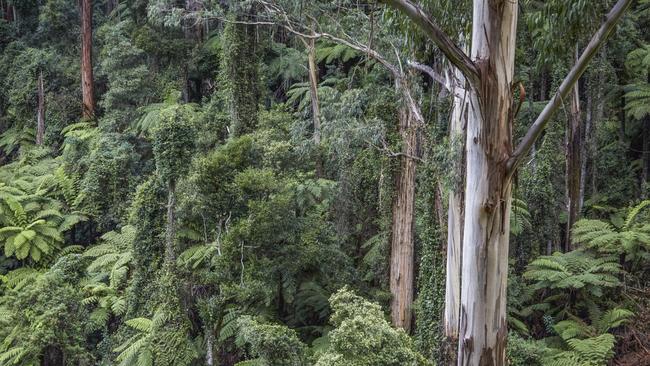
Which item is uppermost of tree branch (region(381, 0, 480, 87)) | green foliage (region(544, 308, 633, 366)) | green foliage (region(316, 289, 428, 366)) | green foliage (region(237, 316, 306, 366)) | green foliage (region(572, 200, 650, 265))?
tree branch (region(381, 0, 480, 87))

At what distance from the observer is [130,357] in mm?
9977

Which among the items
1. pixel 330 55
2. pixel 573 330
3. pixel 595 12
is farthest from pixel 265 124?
pixel 595 12

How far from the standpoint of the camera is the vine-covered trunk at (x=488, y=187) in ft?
13.4

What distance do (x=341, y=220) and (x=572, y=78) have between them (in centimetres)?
848

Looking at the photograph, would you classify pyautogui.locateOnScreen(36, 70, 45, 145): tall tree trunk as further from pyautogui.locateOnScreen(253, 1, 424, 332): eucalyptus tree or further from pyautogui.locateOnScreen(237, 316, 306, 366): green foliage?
pyautogui.locateOnScreen(237, 316, 306, 366): green foliage

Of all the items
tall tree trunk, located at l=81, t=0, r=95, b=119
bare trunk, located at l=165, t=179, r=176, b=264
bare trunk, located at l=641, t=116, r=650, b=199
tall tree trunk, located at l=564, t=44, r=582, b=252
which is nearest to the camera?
bare trunk, located at l=165, t=179, r=176, b=264

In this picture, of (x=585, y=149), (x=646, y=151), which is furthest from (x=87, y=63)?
(x=646, y=151)

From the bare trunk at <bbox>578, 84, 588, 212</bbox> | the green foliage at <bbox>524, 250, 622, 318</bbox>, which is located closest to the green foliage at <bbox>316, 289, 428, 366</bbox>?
the green foliage at <bbox>524, 250, 622, 318</bbox>

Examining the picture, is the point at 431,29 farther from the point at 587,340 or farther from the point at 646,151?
the point at 646,151

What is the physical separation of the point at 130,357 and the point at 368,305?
5.02 meters

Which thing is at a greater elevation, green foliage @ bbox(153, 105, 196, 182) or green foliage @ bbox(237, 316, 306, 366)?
green foliage @ bbox(153, 105, 196, 182)

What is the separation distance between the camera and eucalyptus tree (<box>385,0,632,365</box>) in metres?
3.97

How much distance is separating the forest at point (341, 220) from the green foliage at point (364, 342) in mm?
24

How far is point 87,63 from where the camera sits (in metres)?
17.6
